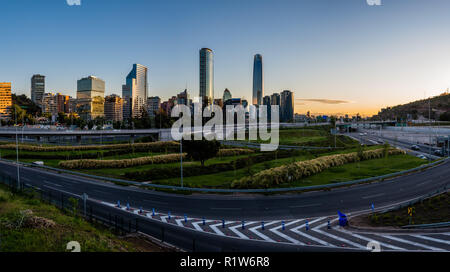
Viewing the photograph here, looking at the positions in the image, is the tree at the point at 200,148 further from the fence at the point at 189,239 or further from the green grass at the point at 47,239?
the green grass at the point at 47,239

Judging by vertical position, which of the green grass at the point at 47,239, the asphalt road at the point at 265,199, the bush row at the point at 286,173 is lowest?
the asphalt road at the point at 265,199

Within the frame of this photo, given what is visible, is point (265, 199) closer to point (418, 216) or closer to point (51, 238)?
point (418, 216)

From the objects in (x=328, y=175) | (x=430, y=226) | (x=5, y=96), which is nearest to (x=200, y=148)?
(x=328, y=175)

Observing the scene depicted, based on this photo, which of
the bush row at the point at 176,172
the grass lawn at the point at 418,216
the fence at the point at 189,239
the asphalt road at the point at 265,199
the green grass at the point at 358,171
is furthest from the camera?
the bush row at the point at 176,172

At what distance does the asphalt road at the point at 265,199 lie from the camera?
24.1 metres

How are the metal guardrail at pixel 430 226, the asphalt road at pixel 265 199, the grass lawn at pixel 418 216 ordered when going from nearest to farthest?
1. the metal guardrail at pixel 430 226
2. the grass lawn at pixel 418 216
3. the asphalt road at pixel 265 199

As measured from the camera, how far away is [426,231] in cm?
1778

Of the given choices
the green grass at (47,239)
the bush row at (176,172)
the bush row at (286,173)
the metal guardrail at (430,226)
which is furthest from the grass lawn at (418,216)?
the bush row at (176,172)

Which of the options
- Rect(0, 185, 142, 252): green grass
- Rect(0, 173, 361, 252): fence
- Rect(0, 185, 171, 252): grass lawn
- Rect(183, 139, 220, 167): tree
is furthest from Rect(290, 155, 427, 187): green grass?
Rect(0, 185, 142, 252): green grass

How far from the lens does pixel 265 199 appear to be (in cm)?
2848

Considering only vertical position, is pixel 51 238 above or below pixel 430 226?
above
